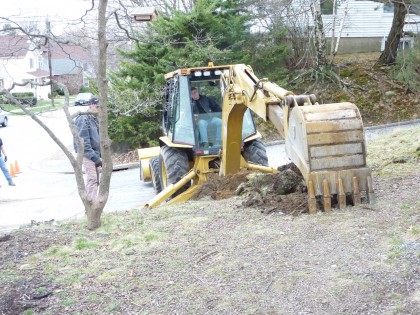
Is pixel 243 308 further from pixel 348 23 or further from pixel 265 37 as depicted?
pixel 348 23

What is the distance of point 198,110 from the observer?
10.5m

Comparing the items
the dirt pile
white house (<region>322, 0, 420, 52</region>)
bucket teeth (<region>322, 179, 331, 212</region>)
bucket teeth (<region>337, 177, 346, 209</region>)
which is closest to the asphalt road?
the dirt pile

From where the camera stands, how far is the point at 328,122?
21.8 ft

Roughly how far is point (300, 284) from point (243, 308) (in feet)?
1.78

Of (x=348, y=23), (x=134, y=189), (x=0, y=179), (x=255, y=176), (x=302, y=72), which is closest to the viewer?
(x=255, y=176)

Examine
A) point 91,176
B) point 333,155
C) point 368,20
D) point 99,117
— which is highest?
point 368,20

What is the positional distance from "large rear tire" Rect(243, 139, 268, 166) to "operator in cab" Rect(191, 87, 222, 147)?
2.07ft

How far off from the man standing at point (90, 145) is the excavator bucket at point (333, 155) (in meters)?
3.71

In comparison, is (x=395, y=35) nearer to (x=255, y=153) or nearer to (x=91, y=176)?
(x=255, y=153)

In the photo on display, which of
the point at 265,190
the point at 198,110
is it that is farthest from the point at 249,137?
the point at 265,190

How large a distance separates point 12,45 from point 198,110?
401 cm

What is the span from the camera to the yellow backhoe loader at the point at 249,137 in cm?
661

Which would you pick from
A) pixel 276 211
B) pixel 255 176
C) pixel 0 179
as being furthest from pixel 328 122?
pixel 0 179

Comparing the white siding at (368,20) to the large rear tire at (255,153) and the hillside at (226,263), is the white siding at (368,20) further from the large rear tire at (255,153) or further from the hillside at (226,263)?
the hillside at (226,263)
